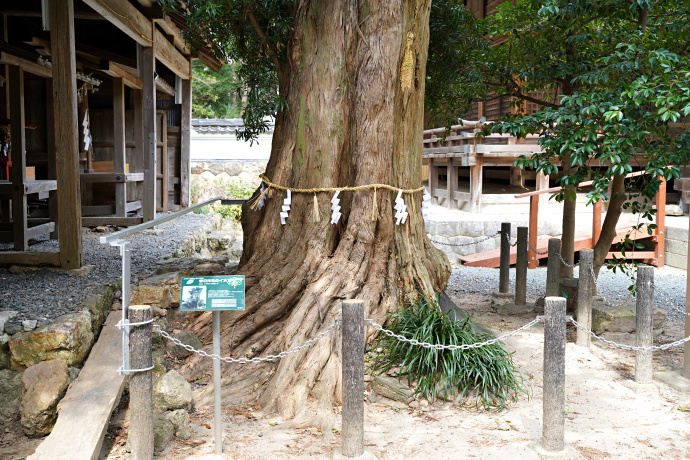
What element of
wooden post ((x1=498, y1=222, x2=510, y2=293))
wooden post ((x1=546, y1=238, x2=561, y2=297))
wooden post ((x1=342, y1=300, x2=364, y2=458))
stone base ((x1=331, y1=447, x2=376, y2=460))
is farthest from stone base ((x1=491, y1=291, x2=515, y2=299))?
wooden post ((x1=342, y1=300, x2=364, y2=458))

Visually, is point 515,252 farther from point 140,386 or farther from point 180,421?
point 140,386

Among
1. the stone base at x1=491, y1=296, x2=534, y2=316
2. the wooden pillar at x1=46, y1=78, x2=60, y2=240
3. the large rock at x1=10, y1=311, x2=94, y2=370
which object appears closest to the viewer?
the large rock at x1=10, y1=311, x2=94, y2=370

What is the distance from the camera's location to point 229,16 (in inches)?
243

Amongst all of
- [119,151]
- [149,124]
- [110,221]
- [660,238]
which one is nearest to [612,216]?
[660,238]

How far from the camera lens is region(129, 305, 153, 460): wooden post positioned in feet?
11.6

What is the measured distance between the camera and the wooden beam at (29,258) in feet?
21.0

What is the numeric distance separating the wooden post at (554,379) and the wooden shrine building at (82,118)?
15.2 feet

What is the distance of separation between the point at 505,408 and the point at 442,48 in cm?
462

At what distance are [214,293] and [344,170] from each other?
2223 mm

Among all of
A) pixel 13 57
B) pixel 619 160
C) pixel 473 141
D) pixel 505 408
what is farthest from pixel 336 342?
pixel 473 141

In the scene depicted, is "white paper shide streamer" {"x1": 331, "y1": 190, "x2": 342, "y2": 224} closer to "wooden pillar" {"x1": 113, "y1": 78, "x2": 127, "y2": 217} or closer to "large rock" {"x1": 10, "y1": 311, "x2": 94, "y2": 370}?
"large rock" {"x1": 10, "y1": 311, "x2": 94, "y2": 370}

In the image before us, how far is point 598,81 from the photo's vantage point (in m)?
6.12

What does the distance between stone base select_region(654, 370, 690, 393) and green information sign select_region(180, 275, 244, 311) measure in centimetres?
380

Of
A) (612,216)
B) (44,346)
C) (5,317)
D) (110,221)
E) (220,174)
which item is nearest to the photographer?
(44,346)
